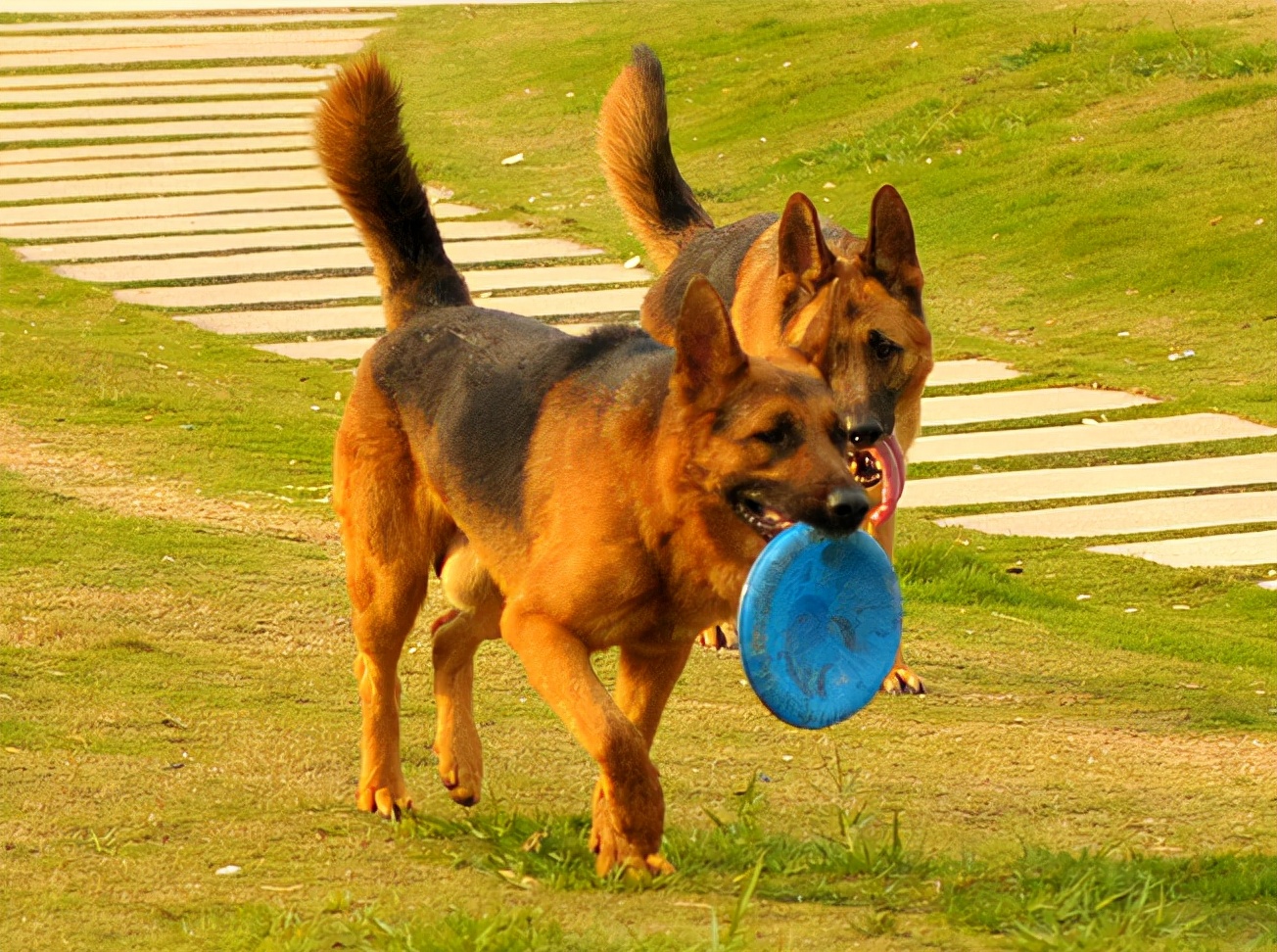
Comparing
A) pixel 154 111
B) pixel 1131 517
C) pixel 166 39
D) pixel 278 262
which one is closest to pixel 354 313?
pixel 278 262

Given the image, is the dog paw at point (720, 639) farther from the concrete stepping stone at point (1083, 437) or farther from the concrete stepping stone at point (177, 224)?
the concrete stepping stone at point (177, 224)

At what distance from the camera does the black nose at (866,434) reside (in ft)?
21.4

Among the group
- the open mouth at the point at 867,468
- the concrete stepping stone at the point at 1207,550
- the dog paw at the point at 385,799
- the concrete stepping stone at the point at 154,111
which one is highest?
the concrete stepping stone at the point at 154,111

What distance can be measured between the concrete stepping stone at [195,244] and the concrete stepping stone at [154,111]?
152 inches

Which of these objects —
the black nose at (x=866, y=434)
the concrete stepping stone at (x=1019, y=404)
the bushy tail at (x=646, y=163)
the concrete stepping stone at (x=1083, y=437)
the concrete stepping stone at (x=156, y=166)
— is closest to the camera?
the black nose at (x=866, y=434)

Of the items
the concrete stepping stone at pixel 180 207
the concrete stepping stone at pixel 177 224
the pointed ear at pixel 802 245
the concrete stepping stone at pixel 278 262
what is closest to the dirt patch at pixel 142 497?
the pointed ear at pixel 802 245

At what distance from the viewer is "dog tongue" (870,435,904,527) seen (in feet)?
22.5

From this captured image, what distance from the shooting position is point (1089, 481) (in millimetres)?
9492

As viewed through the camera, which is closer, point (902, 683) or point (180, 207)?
point (902, 683)

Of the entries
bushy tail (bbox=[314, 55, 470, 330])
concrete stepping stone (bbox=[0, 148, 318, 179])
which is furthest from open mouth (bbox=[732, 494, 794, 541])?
concrete stepping stone (bbox=[0, 148, 318, 179])

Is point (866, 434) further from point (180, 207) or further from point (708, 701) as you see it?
point (180, 207)

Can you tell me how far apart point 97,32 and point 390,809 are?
1721cm

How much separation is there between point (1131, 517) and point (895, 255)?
2.52m

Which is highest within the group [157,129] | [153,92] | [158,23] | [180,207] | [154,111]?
[158,23]
